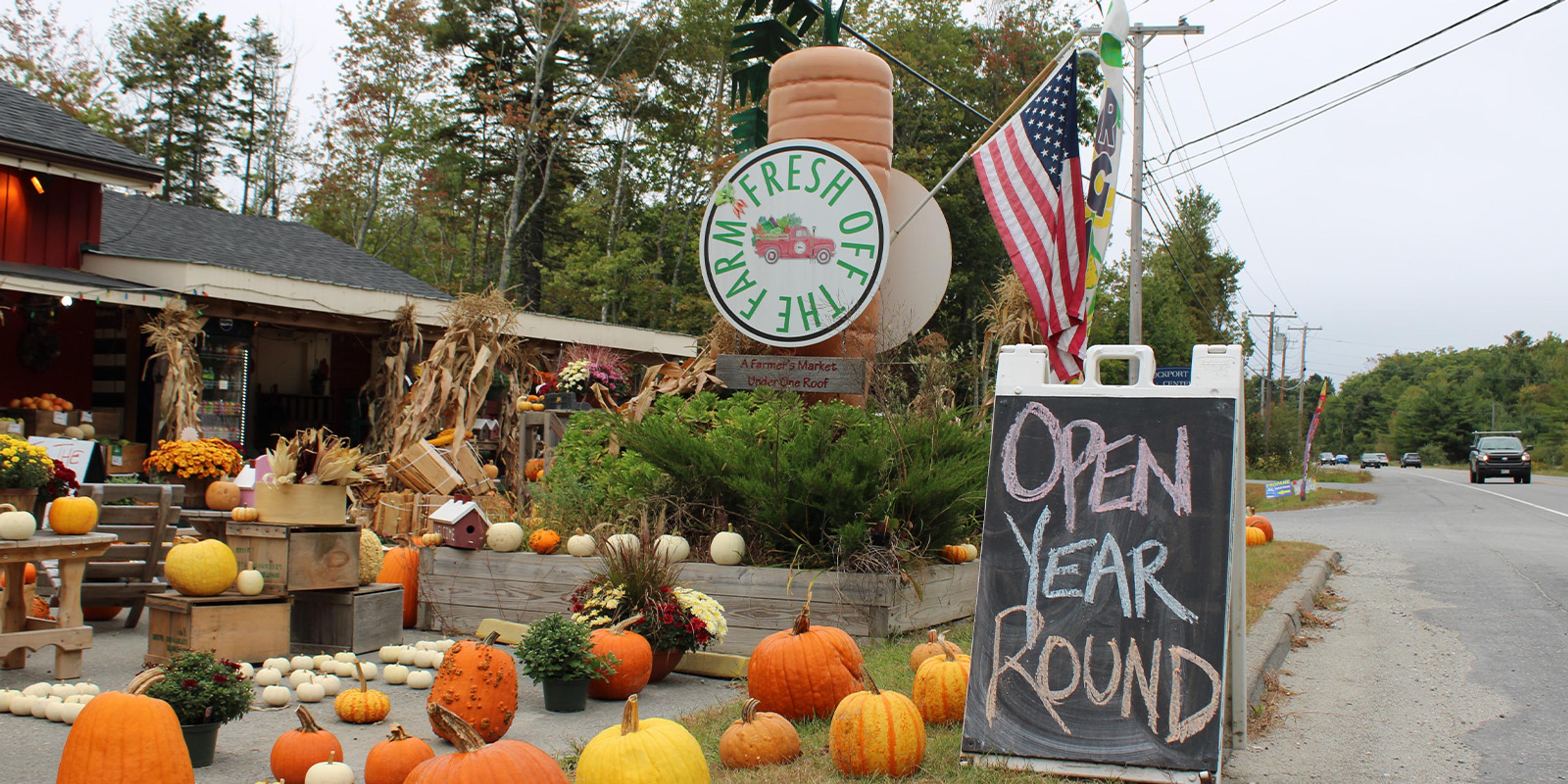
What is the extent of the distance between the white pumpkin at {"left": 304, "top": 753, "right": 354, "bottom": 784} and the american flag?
15.6 feet

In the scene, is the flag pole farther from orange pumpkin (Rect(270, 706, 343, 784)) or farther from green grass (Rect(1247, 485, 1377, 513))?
green grass (Rect(1247, 485, 1377, 513))

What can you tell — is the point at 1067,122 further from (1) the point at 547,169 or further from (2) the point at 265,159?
(2) the point at 265,159

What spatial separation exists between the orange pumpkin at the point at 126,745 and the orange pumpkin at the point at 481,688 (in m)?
1.01

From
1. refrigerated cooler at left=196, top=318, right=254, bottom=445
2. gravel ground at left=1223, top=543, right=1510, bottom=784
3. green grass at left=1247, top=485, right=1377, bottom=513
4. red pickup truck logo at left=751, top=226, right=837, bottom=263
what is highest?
red pickup truck logo at left=751, top=226, right=837, bottom=263

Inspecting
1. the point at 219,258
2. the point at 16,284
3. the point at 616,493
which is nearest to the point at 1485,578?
the point at 616,493

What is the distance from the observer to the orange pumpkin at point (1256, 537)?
11617mm

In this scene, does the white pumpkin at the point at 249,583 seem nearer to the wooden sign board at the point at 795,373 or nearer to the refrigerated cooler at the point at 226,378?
the wooden sign board at the point at 795,373

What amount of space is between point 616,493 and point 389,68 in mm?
27677

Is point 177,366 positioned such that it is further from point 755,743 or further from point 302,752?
point 755,743

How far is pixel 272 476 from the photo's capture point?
232 inches

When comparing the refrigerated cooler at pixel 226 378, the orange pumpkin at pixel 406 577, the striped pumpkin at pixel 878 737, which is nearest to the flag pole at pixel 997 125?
the orange pumpkin at pixel 406 577

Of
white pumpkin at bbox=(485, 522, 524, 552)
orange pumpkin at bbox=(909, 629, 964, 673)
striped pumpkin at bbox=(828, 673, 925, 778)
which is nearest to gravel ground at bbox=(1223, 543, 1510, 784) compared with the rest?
orange pumpkin at bbox=(909, 629, 964, 673)

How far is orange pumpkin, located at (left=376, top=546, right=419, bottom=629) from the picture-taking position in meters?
6.96

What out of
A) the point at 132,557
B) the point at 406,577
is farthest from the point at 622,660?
the point at 132,557
